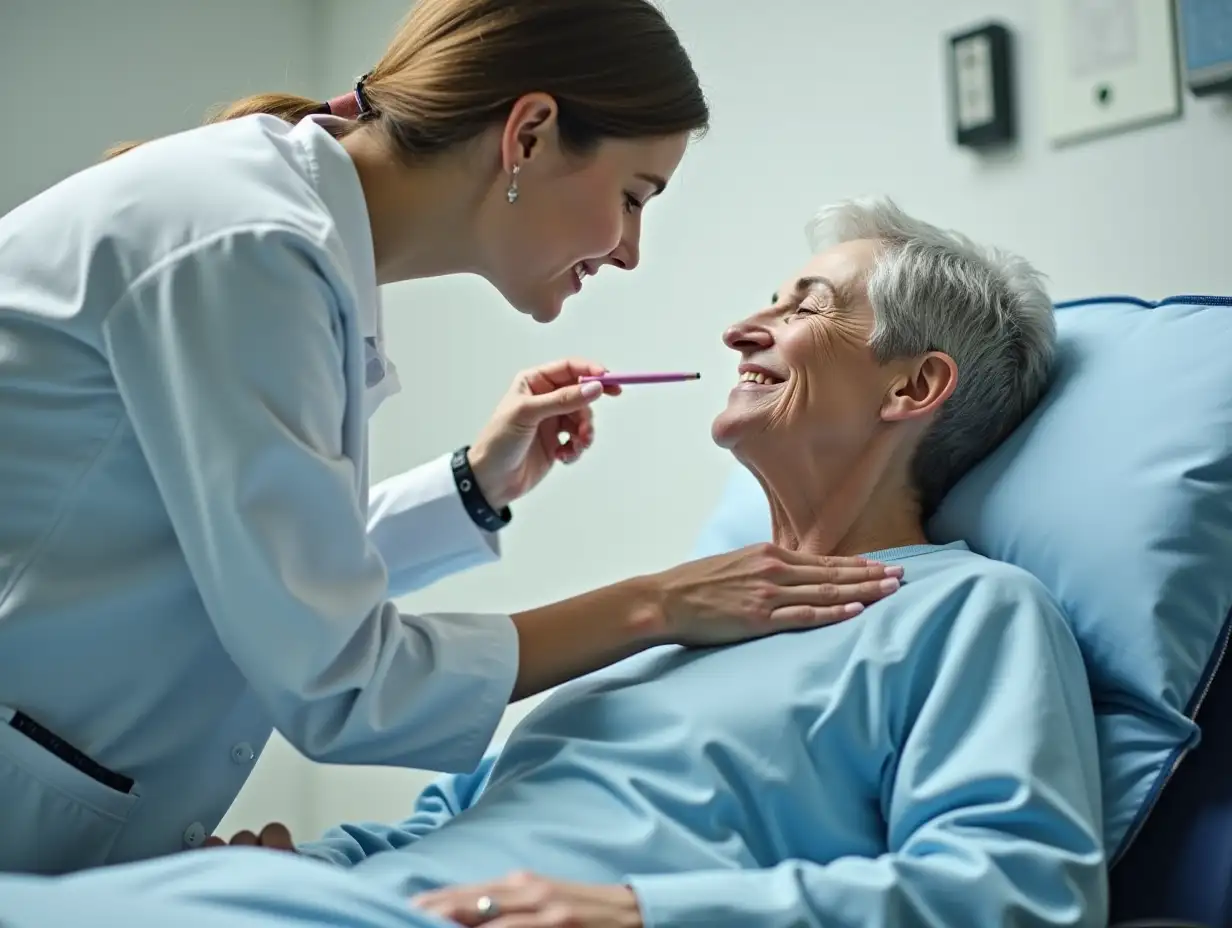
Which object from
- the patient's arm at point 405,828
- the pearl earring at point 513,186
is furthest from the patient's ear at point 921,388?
the patient's arm at point 405,828

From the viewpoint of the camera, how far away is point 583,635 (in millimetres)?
1266

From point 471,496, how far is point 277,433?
0.58 metres

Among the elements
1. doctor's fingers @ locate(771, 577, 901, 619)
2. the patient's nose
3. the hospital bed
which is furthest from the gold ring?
the patient's nose

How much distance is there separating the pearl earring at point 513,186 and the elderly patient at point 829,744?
37 centimetres

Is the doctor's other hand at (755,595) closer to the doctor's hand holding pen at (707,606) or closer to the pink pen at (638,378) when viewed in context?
the doctor's hand holding pen at (707,606)

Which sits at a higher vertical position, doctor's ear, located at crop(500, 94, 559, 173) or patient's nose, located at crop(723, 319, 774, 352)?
doctor's ear, located at crop(500, 94, 559, 173)

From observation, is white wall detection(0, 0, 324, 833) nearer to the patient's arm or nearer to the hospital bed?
the patient's arm

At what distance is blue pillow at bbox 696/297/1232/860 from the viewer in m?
1.24

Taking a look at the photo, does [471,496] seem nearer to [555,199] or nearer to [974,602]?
[555,199]

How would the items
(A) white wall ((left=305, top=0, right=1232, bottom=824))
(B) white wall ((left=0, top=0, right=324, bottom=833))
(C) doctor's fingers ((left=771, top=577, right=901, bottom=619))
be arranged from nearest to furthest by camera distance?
(C) doctor's fingers ((left=771, top=577, right=901, bottom=619)), (A) white wall ((left=305, top=0, right=1232, bottom=824)), (B) white wall ((left=0, top=0, right=324, bottom=833))

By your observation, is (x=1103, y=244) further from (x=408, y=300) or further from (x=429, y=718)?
(x=408, y=300)

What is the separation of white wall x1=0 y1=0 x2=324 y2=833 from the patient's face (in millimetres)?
1662

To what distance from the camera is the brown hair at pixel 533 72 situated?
1.25m

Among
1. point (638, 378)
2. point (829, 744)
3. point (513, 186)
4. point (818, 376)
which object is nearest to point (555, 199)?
point (513, 186)
